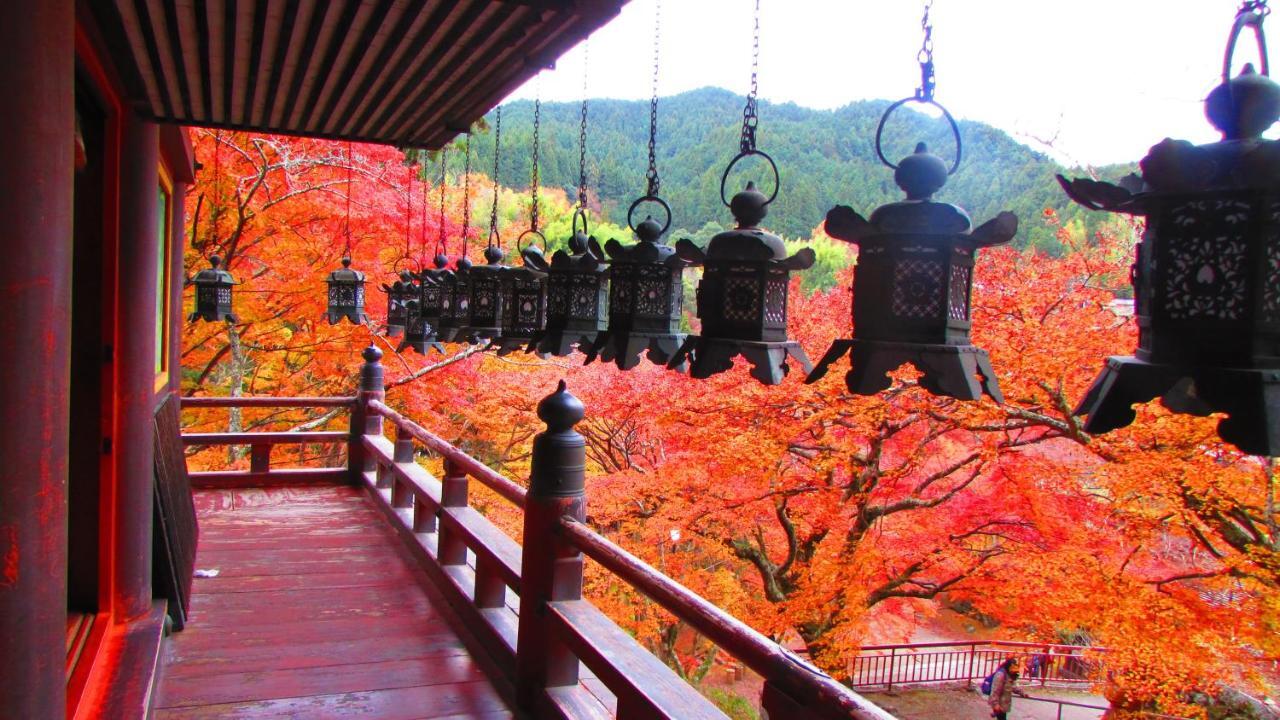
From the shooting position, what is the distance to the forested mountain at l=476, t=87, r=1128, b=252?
12.6 metres

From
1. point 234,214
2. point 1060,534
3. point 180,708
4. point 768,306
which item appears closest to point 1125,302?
point 1060,534

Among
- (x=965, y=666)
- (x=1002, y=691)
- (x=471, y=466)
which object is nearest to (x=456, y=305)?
(x=471, y=466)

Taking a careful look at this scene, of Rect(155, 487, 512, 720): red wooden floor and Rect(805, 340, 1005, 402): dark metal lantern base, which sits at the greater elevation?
Rect(805, 340, 1005, 402): dark metal lantern base

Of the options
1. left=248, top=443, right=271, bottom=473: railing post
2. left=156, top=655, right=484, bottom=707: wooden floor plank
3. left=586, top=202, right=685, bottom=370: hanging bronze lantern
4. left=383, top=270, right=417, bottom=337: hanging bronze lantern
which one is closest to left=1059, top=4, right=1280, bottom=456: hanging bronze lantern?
left=586, top=202, right=685, bottom=370: hanging bronze lantern

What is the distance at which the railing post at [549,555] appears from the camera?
10.0ft

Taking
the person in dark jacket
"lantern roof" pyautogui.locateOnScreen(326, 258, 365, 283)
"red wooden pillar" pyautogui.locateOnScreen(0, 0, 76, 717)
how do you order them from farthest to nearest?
the person in dark jacket
"lantern roof" pyautogui.locateOnScreen(326, 258, 365, 283)
"red wooden pillar" pyautogui.locateOnScreen(0, 0, 76, 717)

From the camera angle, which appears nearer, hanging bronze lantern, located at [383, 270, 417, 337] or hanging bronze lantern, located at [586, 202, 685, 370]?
hanging bronze lantern, located at [586, 202, 685, 370]

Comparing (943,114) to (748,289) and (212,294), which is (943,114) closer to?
(748,289)

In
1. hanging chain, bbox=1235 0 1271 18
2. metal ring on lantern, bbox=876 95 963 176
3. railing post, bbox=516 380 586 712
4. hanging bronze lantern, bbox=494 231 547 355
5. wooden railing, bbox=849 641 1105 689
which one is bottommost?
wooden railing, bbox=849 641 1105 689

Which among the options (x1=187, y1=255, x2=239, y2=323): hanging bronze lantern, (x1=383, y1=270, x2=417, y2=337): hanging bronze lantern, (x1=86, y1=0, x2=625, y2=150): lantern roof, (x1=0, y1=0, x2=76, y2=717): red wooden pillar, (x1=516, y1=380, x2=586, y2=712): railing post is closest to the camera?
(x1=0, y1=0, x2=76, y2=717): red wooden pillar

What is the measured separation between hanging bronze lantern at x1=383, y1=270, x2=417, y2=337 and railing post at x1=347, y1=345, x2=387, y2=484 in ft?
2.18

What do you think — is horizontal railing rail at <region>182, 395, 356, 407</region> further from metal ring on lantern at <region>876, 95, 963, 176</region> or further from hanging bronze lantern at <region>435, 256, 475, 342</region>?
metal ring on lantern at <region>876, 95, 963, 176</region>

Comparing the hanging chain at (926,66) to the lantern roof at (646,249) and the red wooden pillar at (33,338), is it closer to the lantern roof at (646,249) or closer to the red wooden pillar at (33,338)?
the lantern roof at (646,249)

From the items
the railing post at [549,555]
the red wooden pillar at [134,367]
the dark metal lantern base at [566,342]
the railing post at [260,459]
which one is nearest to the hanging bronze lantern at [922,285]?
the dark metal lantern base at [566,342]
